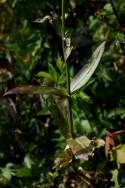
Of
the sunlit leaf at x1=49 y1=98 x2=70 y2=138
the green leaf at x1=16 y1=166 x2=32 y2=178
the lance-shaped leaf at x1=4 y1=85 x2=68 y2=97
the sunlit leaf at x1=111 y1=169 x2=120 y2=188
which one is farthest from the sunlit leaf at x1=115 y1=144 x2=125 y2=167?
the green leaf at x1=16 y1=166 x2=32 y2=178

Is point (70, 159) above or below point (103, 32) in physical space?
below

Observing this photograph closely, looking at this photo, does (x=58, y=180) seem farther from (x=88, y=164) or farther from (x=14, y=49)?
(x=14, y=49)

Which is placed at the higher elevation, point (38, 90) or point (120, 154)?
point (38, 90)

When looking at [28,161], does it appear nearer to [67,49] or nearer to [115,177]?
[115,177]

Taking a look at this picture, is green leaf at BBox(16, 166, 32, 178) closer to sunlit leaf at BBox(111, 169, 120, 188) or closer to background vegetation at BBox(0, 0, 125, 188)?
background vegetation at BBox(0, 0, 125, 188)

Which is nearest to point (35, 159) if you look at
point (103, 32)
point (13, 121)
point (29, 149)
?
point (29, 149)

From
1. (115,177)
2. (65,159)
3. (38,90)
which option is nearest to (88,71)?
(38,90)

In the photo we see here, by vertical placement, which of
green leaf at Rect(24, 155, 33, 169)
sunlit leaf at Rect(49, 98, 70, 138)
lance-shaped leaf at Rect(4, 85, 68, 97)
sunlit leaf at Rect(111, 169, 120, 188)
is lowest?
sunlit leaf at Rect(111, 169, 120, 188)
